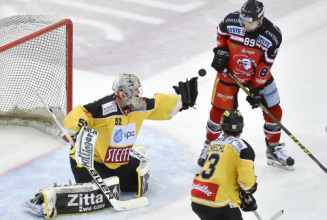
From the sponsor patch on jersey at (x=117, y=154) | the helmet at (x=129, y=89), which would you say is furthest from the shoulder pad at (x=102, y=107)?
the sponsor patch on jersey at (x=117, y=154)

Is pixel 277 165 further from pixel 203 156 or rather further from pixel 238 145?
pixel 238 145

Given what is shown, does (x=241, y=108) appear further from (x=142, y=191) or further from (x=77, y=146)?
(x=77, y=146)

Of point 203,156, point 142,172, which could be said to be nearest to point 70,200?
point 142,172

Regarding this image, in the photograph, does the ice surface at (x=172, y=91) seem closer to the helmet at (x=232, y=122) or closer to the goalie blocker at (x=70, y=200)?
the goalie blocker at (x=70, y=200)

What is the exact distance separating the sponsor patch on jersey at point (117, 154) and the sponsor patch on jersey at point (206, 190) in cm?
100

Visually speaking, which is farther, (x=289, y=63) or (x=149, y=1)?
(x=149, y=1)

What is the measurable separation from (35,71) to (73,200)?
169cm

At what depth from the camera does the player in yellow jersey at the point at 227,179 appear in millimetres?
4184

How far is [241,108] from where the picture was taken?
6812 millimetres

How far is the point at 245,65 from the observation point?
5457 mm

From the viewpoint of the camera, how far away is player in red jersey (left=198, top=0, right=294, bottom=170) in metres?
5.30

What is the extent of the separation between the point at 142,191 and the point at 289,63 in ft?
9.61

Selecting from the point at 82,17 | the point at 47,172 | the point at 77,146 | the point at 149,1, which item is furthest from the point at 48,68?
the point at 149,1

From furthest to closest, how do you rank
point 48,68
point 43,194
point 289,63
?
point 289,63 → point 48,68 → point 43,194
